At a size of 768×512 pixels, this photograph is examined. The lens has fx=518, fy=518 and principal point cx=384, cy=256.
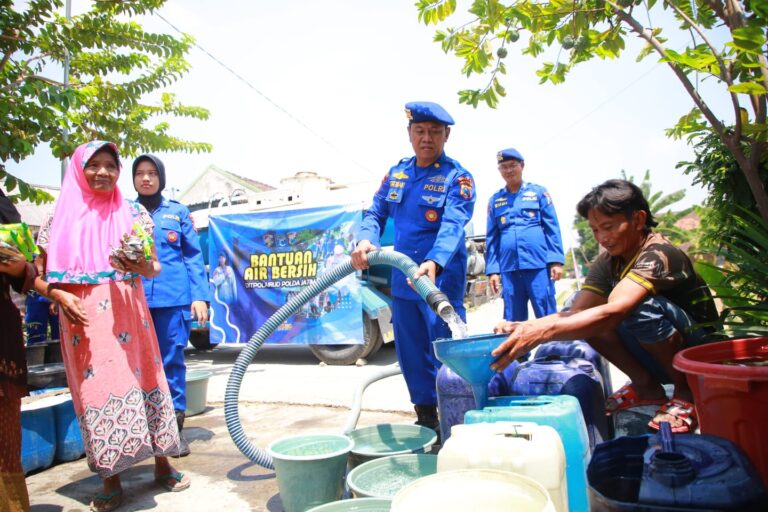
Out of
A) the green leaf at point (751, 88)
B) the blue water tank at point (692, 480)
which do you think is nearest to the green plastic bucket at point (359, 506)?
the blue water tank at point (692, 480)

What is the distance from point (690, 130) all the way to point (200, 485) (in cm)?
318

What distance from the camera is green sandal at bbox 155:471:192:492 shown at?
8.78 ft

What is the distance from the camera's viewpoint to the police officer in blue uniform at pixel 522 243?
16.3 feet

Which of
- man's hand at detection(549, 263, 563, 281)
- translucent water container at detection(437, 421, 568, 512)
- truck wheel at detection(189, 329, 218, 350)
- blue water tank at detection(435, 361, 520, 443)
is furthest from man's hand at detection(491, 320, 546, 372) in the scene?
truck wheel at detection(189, 329, 218, 350)

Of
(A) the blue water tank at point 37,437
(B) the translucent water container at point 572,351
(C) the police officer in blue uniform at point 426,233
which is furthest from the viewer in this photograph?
(A) the blue water tank at point 37,437

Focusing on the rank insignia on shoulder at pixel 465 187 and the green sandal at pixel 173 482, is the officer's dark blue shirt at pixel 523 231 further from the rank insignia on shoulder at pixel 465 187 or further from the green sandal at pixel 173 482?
the green sandal at pixel 173 482

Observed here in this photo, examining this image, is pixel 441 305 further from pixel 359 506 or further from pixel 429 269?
pixel 359 506

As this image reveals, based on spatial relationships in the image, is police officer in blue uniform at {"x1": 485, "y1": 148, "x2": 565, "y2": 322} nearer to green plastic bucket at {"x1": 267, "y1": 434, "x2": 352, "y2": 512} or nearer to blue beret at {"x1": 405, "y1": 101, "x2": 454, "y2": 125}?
blue beret at {"x1": 405, "y1": 101, "x2": 454, "y2": 125}

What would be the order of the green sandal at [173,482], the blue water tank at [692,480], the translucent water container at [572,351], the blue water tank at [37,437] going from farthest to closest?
the blue water tank at [37,437], the green sandal at [173,482], the translucent water container at [572,351], the blue water tank at [692,480]

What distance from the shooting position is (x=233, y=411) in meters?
2.53

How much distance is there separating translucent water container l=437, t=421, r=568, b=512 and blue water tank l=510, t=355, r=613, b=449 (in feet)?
1.79

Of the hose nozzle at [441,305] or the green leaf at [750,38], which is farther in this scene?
the hose nozzle at [441,305]

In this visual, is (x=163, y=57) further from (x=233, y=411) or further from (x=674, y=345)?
(x=674, y=345)

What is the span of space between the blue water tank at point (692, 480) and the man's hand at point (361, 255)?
151 centimetres
